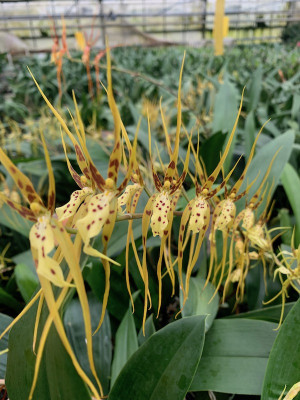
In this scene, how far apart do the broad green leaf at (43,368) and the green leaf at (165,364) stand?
0.28 feet

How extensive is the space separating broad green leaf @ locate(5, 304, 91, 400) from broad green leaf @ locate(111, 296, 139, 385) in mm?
201

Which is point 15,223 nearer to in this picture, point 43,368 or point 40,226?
point 43,368

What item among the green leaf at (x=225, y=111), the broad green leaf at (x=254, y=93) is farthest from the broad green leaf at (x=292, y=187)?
the broad green leaf at (x=254, y=93)

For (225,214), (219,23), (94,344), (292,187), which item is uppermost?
(219,23)

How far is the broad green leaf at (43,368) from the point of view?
0.35 m

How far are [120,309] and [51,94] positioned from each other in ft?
8.53

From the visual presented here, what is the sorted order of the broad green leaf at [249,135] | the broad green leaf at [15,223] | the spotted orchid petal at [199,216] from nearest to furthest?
the spotted orchid petal at [199,216] → the broad green leaf at [15,223] → the broad green leaf at [249,135]

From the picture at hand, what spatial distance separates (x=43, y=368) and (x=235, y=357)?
0.96 feet

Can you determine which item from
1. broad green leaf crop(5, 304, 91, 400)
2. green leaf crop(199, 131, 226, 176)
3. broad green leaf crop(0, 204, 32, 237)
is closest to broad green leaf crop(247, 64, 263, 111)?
green leaf crop(199, 131, 226, 176)

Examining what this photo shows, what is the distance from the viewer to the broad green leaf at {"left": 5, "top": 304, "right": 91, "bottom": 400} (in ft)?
1.14

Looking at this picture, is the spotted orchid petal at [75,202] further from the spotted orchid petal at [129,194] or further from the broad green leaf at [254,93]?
the broad green leaf at [254,93]

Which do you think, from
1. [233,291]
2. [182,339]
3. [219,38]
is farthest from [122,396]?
[219,38]

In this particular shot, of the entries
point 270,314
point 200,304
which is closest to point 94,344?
point 200,304

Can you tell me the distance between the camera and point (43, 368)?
0.38m
